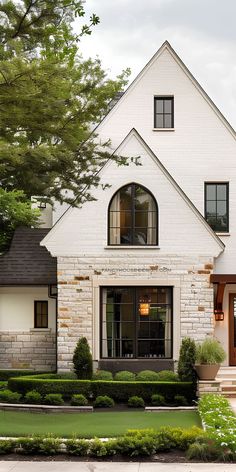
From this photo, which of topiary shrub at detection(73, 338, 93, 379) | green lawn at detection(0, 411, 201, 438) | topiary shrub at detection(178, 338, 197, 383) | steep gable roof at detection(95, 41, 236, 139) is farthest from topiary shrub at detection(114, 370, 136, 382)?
steep gable roof at detection(95, 41, 236, 139)

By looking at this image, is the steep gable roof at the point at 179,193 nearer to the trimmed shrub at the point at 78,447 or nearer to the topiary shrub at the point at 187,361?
→ the topiary shrub at the point at 187,361

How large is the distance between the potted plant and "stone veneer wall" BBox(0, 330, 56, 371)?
17.8 feet

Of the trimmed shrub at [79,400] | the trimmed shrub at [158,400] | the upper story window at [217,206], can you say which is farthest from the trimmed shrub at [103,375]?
the upper story window at [217,206]

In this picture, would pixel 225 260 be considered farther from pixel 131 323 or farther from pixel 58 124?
pixel 58 124

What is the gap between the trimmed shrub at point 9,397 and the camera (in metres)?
18.8

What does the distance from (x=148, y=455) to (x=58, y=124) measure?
17.0ft

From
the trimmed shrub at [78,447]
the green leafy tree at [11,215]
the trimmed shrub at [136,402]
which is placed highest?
the green leafy tree at [11,215]

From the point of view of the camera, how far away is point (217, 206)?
23938 millimetres

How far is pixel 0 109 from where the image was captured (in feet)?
33.7

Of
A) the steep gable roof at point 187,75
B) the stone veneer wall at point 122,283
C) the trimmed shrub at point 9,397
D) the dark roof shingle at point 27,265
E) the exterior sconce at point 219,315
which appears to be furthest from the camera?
the steep gable roof at point 187,75

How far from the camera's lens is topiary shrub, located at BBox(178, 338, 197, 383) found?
1984 cm

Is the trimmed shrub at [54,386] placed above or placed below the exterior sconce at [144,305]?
below

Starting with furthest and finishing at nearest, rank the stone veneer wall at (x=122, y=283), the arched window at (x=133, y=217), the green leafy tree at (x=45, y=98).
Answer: the arched window at (x=133, y=217), the stone veneer wall at (x=122, y=283), the green leafy tree at (x=45, y=98)

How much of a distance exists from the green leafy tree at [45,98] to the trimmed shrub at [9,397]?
740cm
